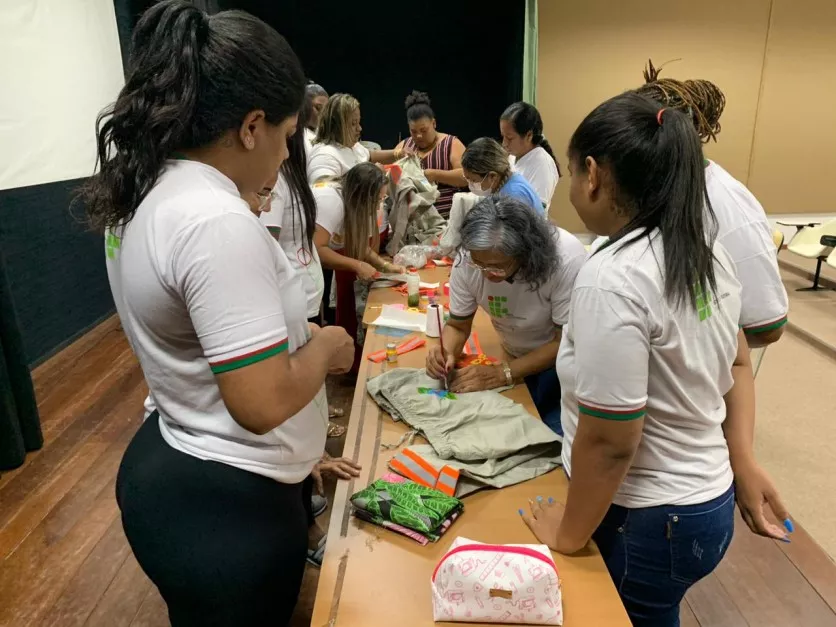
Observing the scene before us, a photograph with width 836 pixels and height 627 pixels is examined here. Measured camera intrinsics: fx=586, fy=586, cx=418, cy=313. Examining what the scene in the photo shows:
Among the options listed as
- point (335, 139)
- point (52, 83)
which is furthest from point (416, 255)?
point (52, 83)

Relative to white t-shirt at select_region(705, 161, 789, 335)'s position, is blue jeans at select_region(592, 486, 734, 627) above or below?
below

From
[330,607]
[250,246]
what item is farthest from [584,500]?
[250,246]

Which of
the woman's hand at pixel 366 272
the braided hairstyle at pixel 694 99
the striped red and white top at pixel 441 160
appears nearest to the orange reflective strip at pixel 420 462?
the braided hairstyle at pixel 694 99

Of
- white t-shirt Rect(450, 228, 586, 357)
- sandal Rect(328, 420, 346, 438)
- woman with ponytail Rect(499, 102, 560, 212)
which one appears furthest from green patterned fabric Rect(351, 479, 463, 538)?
woman with ponytail Rect(499, 102, 560, 212)

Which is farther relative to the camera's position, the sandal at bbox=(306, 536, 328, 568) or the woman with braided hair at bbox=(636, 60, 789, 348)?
the sandal at bbox=(306, 536, 328, 568)

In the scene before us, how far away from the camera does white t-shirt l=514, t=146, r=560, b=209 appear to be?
138 inches

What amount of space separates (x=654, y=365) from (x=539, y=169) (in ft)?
9.21

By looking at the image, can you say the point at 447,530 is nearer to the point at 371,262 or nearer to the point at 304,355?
the point at 304,355

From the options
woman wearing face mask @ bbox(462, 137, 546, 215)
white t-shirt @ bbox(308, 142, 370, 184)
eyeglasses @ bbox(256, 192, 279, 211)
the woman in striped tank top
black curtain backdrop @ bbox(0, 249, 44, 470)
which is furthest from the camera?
the woman in striped tank top

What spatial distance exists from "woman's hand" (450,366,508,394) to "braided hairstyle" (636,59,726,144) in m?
0.81

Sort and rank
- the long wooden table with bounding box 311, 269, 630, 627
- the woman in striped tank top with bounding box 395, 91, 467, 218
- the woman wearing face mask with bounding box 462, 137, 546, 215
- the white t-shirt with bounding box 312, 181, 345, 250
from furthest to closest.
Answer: the woman in striped tank top with bounding box 395, 91, 467, 218 < the woman wearing face mask with bounding box 462, 137, 546, 215 < the white t-shirt with bounding box 312, 181, 345, 250 < the long wooden table with bounding box 311, 269, 630, 627

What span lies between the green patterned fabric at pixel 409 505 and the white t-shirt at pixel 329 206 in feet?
5.34

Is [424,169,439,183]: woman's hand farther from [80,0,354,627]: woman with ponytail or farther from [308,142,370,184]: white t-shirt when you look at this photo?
[80,0,354,627]: woman with ponytail

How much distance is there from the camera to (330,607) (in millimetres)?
986
